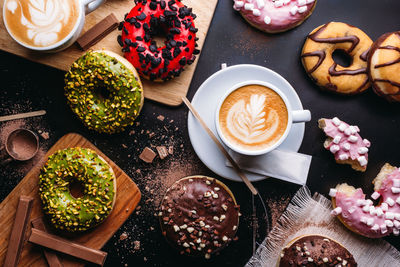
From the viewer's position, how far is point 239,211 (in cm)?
208

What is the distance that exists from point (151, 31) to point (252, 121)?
0.78 metres

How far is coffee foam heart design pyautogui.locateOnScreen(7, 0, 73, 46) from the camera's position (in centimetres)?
170

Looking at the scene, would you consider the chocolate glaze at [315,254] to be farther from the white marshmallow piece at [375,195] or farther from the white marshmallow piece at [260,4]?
the white marshmallow piece at [260,4]

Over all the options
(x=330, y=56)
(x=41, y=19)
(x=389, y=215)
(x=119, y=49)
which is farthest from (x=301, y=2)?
(x=41, y=19)

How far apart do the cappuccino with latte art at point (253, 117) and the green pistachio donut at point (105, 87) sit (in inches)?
20.9

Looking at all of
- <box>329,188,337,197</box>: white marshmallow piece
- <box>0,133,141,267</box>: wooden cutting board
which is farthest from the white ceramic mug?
<box>0,133,141,267</box>: wooden cutting board

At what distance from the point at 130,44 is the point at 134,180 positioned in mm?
838

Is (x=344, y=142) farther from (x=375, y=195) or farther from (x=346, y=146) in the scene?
(x=375, y=195)

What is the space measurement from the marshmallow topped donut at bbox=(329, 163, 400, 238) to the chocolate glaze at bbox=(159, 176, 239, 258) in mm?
669

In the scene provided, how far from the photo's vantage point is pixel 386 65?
1.92 metres

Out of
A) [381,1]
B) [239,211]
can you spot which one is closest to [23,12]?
[239,211]

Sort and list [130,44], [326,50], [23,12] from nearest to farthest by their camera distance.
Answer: [23,12] → [130,44] → [326,50]

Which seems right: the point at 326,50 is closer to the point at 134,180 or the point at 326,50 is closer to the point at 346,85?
the point at 346,85

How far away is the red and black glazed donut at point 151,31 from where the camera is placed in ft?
6.07
